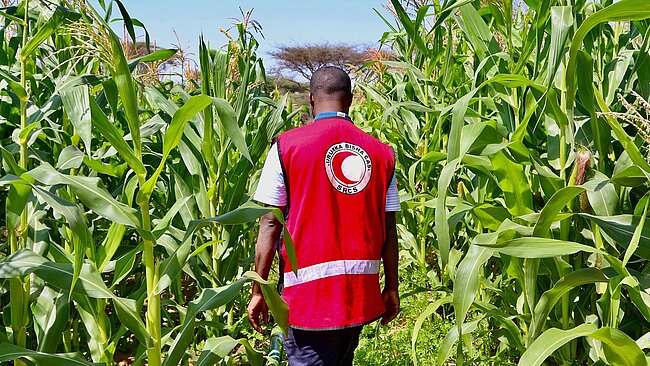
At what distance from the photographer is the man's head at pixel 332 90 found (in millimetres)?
2215

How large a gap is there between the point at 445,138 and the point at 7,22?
2.38 meters

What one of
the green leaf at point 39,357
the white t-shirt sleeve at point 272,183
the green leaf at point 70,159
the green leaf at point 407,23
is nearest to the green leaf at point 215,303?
the green leaf at point 39,357

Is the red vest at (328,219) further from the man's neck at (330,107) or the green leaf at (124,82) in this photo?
the green leaf at (124,82)

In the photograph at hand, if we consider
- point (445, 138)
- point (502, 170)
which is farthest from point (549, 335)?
point (445, 138)

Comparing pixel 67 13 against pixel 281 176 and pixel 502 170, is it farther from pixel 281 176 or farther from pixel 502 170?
pixel 502 170

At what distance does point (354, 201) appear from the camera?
86.2 inches

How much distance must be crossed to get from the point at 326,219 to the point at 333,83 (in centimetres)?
48

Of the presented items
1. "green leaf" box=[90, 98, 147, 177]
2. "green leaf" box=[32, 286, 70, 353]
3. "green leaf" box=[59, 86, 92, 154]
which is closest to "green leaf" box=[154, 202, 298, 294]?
"green leaf" box=[90, 98, 147, 177]

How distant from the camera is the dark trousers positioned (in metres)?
2.24

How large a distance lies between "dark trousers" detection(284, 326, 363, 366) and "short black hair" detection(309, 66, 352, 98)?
85cm

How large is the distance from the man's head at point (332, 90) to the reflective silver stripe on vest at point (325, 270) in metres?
0.55

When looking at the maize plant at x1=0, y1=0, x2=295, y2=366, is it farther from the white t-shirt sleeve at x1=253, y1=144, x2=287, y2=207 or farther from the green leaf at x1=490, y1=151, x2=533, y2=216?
the green leaf at x1=490, y1=151, x2=533, y2=216

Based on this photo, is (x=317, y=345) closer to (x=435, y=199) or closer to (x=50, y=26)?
(x=435, y=199)

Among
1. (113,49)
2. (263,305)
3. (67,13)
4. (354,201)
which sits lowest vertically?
(263,305)
